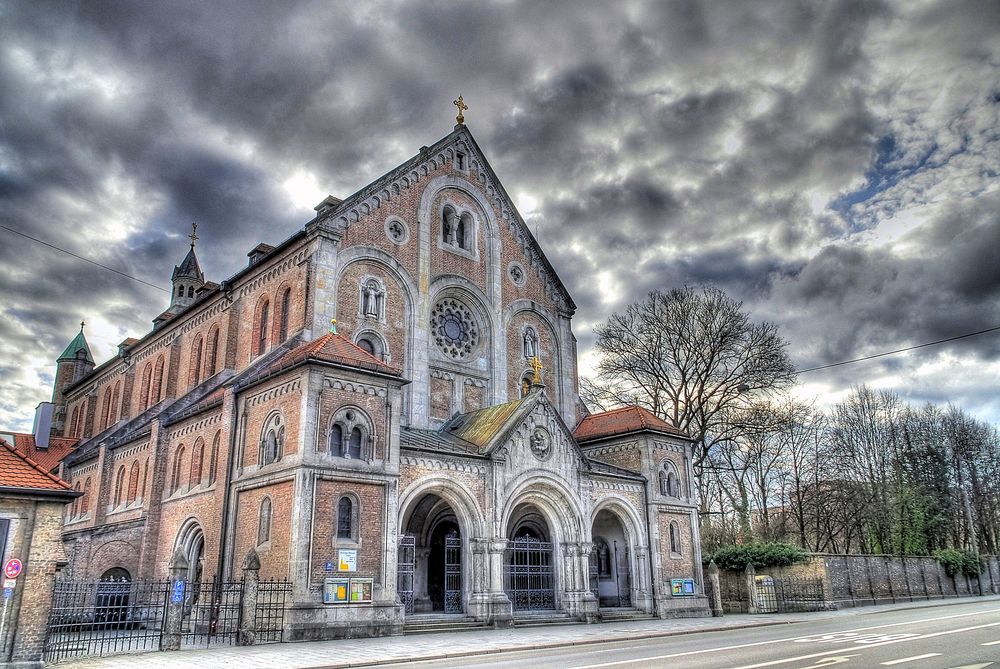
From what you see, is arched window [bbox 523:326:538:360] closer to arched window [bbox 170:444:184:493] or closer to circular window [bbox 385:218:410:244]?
circular window [bbox 385:218:410:244]

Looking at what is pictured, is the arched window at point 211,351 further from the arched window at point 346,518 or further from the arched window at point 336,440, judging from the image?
the arched window at point 346,518

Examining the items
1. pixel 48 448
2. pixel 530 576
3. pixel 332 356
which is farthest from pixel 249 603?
pixel 48 448

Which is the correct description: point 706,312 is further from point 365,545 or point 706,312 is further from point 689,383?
point 365,545

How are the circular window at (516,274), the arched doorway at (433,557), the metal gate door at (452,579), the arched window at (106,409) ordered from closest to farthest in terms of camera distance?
1. the metal gate door at (452,579)
2. the arched doorway at (433,557)
3. the circular window at (516,274)
4. the arched window at (106,409)

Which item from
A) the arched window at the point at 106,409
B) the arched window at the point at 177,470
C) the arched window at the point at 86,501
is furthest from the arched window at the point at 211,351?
the arched window at the point at 106,409

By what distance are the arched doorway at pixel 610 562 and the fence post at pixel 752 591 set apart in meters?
6.97

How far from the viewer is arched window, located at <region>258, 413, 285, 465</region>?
2441 cm

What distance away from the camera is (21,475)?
606 inches

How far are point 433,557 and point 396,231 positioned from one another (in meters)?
13.9

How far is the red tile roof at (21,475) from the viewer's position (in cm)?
1507

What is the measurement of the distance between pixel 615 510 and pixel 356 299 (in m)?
14.3

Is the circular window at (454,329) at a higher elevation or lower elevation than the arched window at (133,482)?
higher

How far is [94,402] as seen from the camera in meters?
53.3

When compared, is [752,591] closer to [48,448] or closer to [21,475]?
[21,475]
